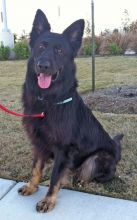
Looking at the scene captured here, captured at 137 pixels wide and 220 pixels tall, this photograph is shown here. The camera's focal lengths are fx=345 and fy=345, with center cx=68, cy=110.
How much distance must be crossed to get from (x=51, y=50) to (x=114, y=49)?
11.3 meters

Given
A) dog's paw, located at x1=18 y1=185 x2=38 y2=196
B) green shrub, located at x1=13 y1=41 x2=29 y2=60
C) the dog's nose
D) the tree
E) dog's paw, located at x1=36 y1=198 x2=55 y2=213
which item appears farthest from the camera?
the tree

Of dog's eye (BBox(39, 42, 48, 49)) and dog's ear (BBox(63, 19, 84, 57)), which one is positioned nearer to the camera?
dog's eye (BBox(39, 42, 48, 49))

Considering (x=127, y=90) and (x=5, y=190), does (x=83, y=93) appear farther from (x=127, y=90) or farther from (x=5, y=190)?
(x=5, y=190)

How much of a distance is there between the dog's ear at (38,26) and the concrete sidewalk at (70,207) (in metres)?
1.50

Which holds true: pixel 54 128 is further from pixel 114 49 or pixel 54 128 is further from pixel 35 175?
pixel 114 49

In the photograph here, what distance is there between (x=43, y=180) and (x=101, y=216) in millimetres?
919

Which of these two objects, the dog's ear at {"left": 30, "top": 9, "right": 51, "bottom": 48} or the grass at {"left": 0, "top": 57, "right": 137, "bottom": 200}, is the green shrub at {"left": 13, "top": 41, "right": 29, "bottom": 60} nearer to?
the grass at {"left": 0, "top": 57, "right": 137, "bottom": 200}

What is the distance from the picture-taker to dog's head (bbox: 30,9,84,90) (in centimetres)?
302

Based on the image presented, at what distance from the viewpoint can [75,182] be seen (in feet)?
12.2

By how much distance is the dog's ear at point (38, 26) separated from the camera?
3.29 metres

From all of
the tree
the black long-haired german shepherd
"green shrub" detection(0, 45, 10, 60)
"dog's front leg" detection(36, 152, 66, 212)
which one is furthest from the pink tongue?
the tree

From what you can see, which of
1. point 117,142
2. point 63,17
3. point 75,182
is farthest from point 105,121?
point 63,17


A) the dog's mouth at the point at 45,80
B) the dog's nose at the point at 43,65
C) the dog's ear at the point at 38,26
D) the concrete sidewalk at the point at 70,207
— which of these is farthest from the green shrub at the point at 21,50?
the dog's nose at the point at 43,65

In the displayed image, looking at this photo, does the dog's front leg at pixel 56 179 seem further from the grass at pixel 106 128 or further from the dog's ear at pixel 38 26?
the dog's ear at pixel 38 26
